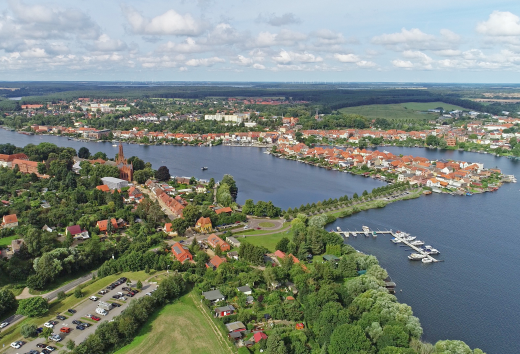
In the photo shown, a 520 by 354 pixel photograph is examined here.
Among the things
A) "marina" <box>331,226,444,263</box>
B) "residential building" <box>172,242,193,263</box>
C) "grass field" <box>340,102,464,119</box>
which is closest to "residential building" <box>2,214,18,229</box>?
"residential building" <box>172,242,193,263</box>

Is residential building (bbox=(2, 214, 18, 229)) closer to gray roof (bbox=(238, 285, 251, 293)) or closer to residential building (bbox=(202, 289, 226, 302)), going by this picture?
residential building (bbox=(202, 289, 226, 302))

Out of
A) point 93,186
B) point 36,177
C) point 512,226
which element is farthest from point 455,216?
point 36,177

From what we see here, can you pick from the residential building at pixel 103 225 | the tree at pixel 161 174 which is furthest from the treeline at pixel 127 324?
the tree at pixel 161 174

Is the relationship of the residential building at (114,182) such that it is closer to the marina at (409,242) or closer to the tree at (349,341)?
the marina at (409,242)

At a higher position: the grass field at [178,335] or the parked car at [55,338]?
A: the parked car at [55,338]

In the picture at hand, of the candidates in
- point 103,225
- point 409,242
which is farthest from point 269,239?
point 103,225

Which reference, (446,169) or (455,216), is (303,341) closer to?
(455,216)

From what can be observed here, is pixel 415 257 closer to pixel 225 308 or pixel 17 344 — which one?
pixel 225 308
